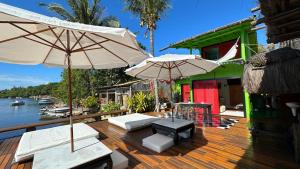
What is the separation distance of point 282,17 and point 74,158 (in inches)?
158

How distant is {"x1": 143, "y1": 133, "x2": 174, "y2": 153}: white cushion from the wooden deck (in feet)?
0.43

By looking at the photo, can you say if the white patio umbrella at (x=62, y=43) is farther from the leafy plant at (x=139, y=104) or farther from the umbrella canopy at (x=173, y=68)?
the leafy plant at (x=139, y=104)

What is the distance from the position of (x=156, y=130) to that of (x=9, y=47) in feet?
14.8

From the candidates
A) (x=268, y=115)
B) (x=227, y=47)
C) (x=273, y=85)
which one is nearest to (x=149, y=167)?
(x=273, y=85)

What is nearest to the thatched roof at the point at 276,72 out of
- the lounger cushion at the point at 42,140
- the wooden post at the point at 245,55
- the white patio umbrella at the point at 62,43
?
the white patio umbrella at the point at 62,43

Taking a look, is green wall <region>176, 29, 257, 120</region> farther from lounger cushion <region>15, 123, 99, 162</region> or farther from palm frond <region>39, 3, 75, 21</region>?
palm frond <region>39, 3, 75, 21</region>

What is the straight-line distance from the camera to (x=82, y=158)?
2.90 meters

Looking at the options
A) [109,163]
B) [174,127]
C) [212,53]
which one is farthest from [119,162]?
[212,53]

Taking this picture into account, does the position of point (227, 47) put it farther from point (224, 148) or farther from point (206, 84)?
point (224, 148)

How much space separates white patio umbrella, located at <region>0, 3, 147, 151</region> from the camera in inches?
86.6

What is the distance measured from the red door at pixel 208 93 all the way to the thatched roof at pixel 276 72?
496 cm

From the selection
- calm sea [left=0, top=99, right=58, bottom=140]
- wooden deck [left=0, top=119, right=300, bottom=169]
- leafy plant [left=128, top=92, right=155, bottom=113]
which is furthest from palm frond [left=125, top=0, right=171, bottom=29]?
calm sea [left=0, top=99, right=58, bottom=140]

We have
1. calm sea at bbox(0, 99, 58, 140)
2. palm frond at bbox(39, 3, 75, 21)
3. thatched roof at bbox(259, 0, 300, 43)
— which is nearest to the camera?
thatched roof at bbox(259, 0, 300, 43)

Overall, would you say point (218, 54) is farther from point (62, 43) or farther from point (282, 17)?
point (62, 43)
